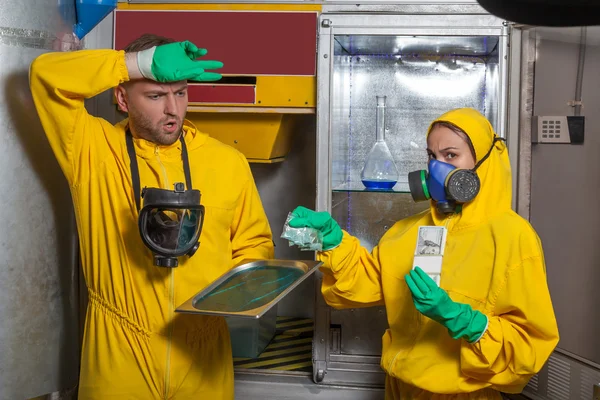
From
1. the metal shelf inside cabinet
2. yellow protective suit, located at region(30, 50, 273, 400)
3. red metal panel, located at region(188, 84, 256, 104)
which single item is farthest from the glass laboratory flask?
yellow protective suit, located at region(30, 50, 273, 400)

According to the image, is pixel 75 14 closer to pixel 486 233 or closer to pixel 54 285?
pixel 54 285

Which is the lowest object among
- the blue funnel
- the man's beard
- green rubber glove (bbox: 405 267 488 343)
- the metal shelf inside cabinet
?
green rubber glove (bbox: 405 267 488 343)

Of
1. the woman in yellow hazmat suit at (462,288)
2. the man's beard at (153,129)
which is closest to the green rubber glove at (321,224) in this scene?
the woman in yellow hazmat suit at (462,288)

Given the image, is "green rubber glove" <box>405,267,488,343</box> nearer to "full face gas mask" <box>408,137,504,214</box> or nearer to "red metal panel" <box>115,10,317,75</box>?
"full face gas mask" <box>408,137,504,214</box>

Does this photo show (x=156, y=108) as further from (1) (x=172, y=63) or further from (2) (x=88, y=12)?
(2) (x=88, y=12)

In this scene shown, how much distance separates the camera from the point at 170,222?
Result: 209 cm

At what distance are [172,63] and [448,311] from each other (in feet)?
3.48

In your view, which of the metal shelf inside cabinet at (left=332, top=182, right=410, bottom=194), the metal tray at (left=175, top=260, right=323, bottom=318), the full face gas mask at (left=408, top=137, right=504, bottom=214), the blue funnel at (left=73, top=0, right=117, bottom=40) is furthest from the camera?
the metal shelf inside cabinet at (left=332, top=182, right=410, bottom=194)

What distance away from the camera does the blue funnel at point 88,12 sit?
260 cm

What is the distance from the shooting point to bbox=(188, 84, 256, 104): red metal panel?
10.3 ft

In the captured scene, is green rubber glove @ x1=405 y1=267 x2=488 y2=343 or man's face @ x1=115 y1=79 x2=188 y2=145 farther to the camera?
man's face @ x1=115 y1=79 x2=188 y2=145

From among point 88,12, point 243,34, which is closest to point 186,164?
point 88,12

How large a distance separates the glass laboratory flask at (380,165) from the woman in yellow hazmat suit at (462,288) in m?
0.81

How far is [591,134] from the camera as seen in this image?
2.81 m
